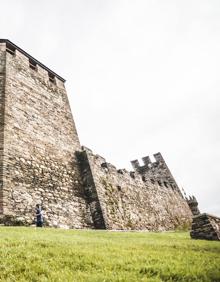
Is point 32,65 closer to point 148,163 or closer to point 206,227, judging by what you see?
point 206,227

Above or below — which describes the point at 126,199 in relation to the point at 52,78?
below

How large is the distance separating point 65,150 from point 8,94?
12.9 feet

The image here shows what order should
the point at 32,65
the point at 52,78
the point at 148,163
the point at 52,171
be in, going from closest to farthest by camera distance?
the point at 52,171, the point at 32,65, the point at 52,78, the point at 148,163

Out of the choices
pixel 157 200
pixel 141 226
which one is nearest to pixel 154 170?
pixel 157 200

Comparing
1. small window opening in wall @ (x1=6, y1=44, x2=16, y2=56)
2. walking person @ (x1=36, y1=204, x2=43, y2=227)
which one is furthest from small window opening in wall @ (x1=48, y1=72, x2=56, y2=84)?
walking person @ (x1=36, y1=204, x2=43, y2=227)

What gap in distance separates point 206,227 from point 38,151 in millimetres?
7680

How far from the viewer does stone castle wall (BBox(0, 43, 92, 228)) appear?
10398 millimetres

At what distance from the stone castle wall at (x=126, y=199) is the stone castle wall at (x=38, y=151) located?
68 cm

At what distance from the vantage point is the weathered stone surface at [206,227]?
905 cm

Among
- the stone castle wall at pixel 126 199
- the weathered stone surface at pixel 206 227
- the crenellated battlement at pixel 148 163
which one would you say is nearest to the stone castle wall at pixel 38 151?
the stone castle wall at pixel 126 199

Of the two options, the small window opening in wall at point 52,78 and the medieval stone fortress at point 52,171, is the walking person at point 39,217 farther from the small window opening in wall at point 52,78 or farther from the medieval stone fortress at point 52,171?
the small window opening in wall at point 52,78

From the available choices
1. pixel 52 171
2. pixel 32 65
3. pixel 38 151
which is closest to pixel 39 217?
pixel 52 171

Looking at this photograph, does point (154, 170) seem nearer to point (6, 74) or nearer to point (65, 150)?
point (65, 150)

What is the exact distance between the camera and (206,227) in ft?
30.7
